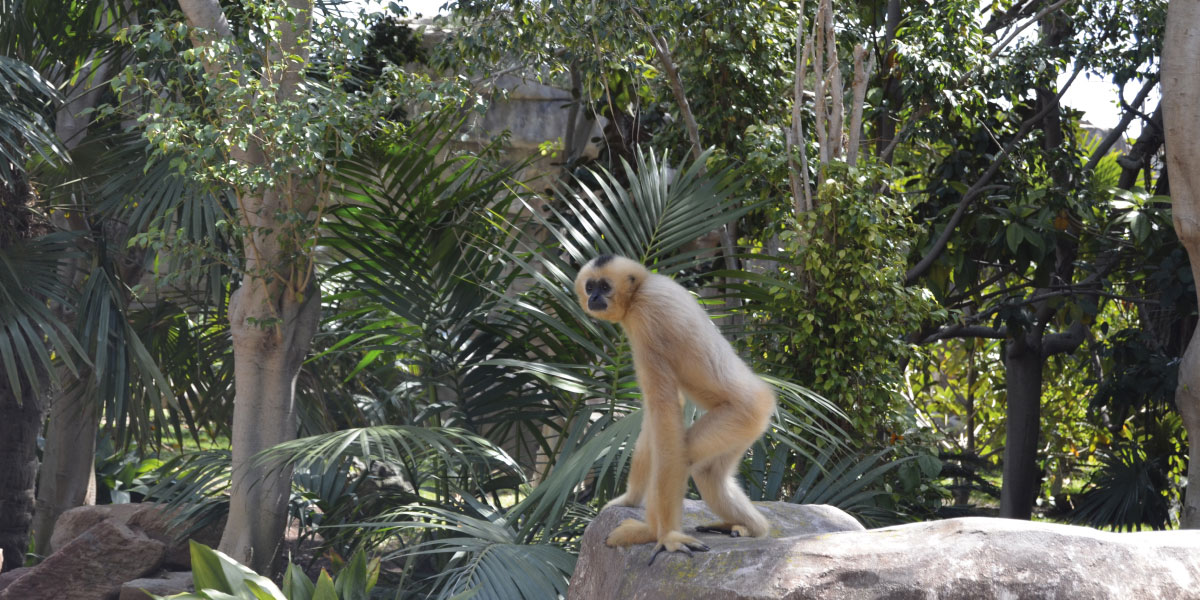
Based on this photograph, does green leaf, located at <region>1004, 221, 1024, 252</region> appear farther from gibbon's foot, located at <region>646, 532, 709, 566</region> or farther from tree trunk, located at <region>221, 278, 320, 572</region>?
tree trunk, located at <region>221, 278, 320, 572</region>

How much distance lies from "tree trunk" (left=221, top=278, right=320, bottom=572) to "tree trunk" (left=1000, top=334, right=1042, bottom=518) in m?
6.09

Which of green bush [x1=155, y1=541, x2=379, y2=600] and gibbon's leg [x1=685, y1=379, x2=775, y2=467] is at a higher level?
gibbon's leg [x1=685, y1=379, x2=775, y2=467]

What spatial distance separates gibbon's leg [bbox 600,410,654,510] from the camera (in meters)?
3.93

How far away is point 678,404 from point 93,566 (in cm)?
524

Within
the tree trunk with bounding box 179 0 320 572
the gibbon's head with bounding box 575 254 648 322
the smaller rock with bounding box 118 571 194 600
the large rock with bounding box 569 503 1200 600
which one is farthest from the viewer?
the smaller rock with bounding box 118 571 194 600

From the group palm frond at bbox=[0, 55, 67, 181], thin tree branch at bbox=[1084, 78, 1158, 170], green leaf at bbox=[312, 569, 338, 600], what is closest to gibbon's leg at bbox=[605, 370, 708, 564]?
green leaf at bbox=[312, 569, 338, 600]

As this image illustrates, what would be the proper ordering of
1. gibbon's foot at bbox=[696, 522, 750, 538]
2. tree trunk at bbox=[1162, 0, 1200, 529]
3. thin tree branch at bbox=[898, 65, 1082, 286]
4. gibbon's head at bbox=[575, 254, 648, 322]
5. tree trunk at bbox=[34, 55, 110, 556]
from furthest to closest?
tree trunk at bbox=[34, 55, 110, 556] → thin tree branch at bbox=[898, 65, 1082, 286] → tree trunk at bbox=[1162, 0, 1200, 529] → gibbon's head at bbox=[575, 254, 648, 322] → gibbon's foot at bbox=[696, 522, 750, 538]

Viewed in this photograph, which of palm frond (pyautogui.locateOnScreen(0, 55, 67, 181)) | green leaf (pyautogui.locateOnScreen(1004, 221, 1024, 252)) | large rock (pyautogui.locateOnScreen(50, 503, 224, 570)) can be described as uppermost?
palm frond (pyautogui.locateOnScreen(0, 55, 67, 181))

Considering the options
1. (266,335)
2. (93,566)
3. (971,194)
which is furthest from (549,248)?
(93,566)

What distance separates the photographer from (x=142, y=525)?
7574 mm

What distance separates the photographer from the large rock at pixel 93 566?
6.76 metres

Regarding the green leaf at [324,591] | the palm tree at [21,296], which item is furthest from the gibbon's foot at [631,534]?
the palm tree at [21,296]

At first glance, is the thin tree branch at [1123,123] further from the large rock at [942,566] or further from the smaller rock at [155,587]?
the smaller rock at [155,587]

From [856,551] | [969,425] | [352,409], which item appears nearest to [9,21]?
[352,409]
